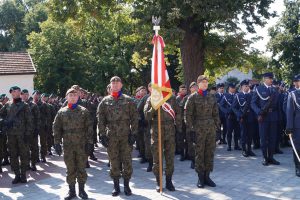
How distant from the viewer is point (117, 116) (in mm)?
8273

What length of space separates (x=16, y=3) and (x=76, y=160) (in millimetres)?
58474

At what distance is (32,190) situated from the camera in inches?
358

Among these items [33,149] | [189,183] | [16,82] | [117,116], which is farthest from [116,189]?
[16,82]

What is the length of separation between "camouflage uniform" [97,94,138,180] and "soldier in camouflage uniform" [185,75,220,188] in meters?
1.21

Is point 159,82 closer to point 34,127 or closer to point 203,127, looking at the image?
point 203,127

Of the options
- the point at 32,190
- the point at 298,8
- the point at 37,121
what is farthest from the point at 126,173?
the point at 298,8

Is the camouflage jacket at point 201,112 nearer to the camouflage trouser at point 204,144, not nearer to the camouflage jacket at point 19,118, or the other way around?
the camouflage trouser at point 204,144

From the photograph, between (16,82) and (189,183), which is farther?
(16,82)

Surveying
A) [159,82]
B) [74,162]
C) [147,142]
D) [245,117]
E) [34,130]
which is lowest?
[74,162]

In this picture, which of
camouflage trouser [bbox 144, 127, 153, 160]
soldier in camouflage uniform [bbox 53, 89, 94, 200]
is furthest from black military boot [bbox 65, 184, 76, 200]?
camouflage trouser [bbox 144, 127, 153, 160]

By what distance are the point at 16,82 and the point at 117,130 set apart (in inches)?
1032

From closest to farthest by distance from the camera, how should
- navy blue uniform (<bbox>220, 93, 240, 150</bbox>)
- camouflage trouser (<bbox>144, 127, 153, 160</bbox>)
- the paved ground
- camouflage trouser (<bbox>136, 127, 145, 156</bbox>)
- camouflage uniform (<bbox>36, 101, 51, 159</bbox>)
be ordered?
the paved ground, camouflage trouser (<bbox>144, 127, 153, 160</bbox>), camouflage trouser (<bbox>136, 127, 145, 156</bbox>), camouflage uniform (<bbox>36, 101, 51, 159</bbox>), navy blue uniform (<bbox>220, 93, 240, 150</bbox>)

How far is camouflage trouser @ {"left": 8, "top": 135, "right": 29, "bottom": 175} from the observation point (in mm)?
9836

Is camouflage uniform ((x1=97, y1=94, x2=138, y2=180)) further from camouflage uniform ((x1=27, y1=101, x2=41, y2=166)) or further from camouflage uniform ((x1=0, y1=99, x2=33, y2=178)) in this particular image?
camouflage uniform ((x1=27, y1=101, x2=41, y2=166))
